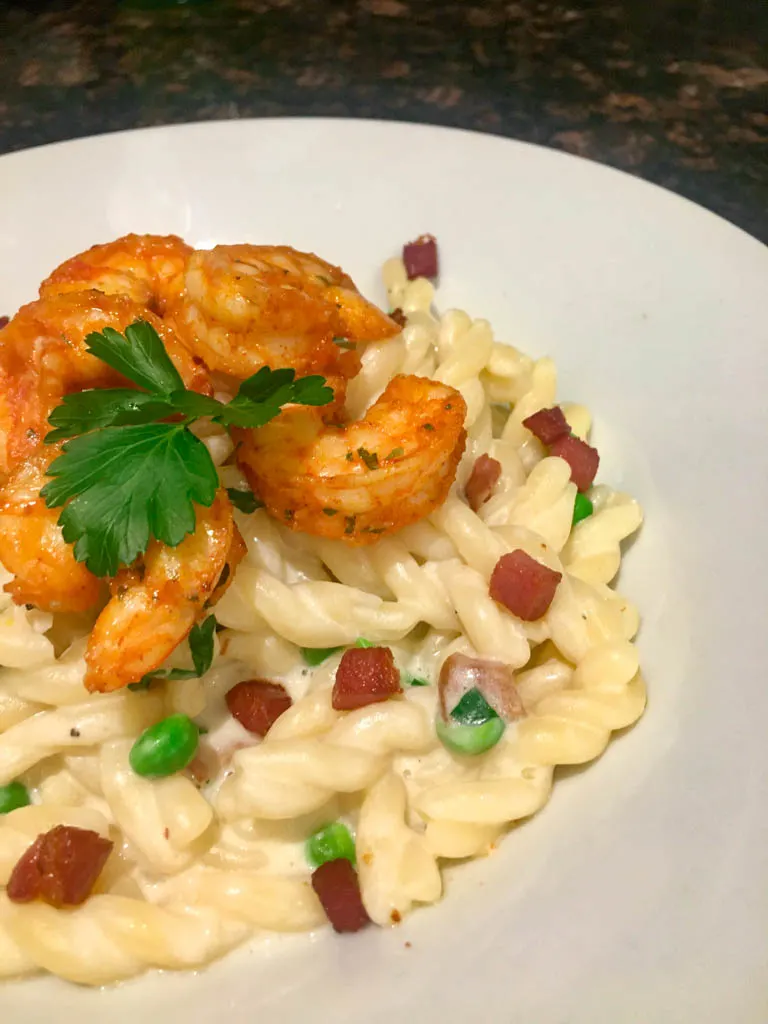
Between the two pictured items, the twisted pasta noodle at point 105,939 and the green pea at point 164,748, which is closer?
the twisted pasta noodle at point 105,939

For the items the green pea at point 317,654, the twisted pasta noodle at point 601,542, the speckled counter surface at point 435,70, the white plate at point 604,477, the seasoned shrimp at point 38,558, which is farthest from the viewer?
the speckled counter surface at point 435,70

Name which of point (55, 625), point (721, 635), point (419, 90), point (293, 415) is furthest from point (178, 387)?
point (419, 90)

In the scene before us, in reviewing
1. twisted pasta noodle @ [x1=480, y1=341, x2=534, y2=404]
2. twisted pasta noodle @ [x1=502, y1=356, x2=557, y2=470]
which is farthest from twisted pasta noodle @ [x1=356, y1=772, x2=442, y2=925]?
twisted pasta noodle @ [x1=480, y1=341, x2=534, y2=404]

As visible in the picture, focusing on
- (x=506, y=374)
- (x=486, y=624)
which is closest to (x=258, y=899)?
(x=486, y=624)

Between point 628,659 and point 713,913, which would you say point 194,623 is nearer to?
point 628,659

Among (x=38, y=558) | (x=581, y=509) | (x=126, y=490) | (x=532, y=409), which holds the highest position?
(x=126, y=490)

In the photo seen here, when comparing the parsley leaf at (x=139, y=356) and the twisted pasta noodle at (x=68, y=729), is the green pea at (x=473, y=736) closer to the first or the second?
the twisted pasta noodle at (x=68, y=729)

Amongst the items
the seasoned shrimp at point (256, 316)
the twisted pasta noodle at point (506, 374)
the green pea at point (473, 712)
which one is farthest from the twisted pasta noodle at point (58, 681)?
the twisted pasta noodle at point (506, 374)

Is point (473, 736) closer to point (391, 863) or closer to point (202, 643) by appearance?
point (391, 863)
